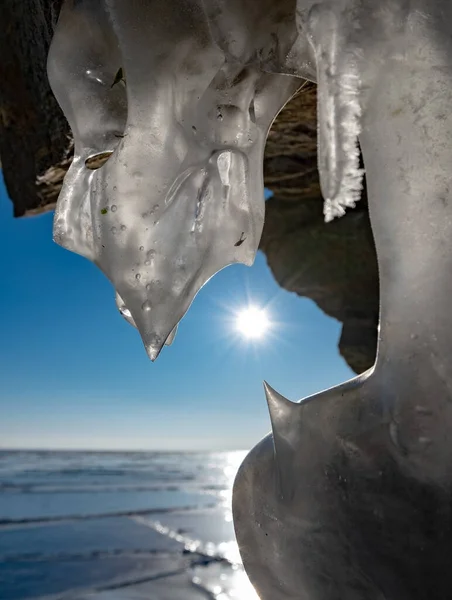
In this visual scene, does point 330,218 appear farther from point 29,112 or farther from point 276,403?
point 29,112

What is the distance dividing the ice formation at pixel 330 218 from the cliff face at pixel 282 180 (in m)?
0.64

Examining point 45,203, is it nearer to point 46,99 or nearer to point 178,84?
point 46,99

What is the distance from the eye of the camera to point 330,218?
31.7 inches

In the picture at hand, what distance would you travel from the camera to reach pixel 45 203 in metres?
3.13

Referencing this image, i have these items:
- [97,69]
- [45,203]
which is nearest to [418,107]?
[97,69]

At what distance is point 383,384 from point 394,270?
165mm

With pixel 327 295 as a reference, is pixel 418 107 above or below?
below

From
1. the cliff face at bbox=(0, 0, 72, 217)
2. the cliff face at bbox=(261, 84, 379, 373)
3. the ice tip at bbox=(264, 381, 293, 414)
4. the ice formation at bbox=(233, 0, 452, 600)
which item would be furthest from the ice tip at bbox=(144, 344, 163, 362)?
the cliff face at bbox=(261, 84, 379, 373)

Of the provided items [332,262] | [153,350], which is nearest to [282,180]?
[332,262]

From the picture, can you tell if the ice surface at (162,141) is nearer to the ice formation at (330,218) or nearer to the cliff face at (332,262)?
the ice formation at (330,218)

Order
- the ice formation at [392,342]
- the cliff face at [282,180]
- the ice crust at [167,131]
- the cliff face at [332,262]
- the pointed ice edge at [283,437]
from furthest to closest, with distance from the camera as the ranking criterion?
1. the cliff face at [332,262]
2. the cliff face at [282,180]
3. the ice crust at [167,131]
4. the pointed ice edge at [283,437]
5. the ice formation at [392,342]

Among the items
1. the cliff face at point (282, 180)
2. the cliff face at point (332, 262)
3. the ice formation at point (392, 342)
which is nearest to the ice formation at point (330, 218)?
the ice formation at point (392, 342)

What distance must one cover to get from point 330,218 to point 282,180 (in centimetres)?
366

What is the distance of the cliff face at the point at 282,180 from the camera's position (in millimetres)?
2168
